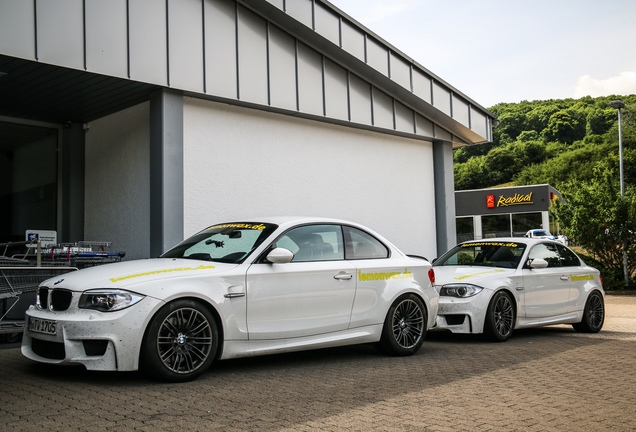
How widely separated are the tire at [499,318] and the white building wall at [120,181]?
630 centimetres

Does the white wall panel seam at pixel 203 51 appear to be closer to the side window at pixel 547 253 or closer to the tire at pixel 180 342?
the side window at pixel 547 253

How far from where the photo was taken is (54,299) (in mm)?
5688

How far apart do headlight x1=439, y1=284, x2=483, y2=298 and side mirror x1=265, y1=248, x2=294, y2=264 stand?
135 inches

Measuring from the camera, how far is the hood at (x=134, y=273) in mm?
5523

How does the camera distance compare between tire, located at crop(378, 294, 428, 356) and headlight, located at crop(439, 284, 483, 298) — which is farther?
headlight, located at crop(439, 284, 483, 298)

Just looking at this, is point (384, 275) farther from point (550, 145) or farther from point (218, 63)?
point (550, 145)

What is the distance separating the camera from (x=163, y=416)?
14.6ft

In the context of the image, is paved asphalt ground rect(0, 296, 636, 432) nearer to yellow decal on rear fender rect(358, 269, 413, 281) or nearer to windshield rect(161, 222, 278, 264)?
yellow decal on rear fender rect(358, 269, 413, 281)

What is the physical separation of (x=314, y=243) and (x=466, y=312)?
9.61 feet

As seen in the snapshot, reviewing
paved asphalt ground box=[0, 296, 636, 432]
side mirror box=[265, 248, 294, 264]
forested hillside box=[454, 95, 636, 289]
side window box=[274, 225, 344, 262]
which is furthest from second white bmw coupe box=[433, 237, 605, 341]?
forested hillside box=[454, 95, 636, 289]

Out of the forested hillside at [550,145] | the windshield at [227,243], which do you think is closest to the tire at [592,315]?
the windshield at [227,243]

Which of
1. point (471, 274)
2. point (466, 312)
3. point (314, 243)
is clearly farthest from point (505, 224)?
point (314, 243)

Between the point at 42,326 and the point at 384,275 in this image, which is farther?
the point at 384,275

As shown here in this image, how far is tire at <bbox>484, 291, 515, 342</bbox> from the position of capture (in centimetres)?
871
